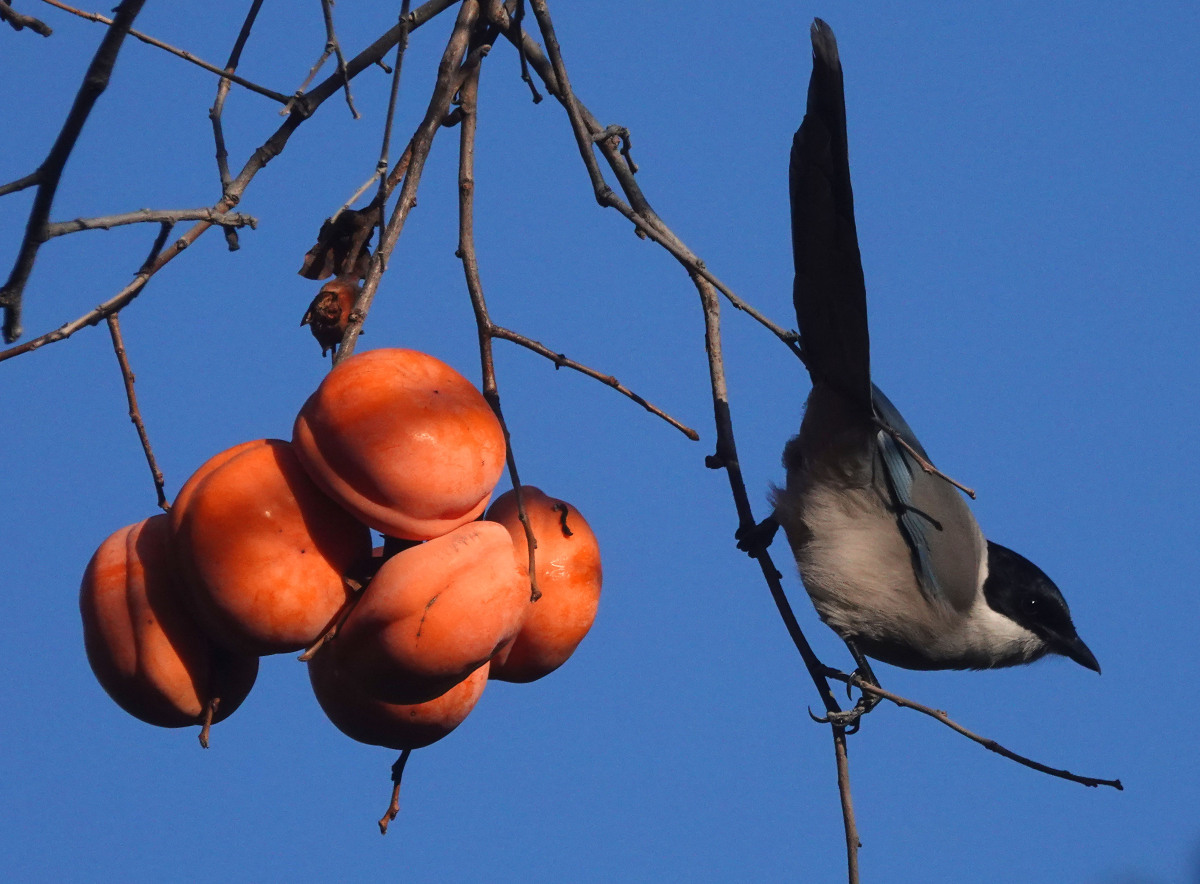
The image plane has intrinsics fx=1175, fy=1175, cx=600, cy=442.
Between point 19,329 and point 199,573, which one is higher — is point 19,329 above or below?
above

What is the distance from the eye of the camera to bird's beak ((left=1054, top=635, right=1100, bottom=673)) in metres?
3.19

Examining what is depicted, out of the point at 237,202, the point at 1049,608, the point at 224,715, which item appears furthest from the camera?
the point at 1049,608

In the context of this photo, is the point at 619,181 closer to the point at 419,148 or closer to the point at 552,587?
the point at 419,148

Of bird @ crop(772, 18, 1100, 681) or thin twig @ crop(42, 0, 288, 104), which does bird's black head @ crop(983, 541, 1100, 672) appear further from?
thin twig @ crop(42, 0, 288, 104)

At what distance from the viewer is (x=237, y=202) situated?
1.60 m

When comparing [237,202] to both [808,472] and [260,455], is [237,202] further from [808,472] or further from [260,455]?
[808,472]

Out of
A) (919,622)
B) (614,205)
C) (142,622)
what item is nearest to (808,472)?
(919,622)

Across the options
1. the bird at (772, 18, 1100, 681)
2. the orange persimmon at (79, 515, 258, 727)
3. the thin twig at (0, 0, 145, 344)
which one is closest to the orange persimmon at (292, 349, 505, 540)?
the orange persimmon at (79, 515, 258, 727)

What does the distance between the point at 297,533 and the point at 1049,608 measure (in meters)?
2.46

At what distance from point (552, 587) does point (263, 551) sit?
0.37m

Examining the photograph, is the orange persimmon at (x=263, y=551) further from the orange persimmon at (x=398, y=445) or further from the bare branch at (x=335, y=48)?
the bare branch at (x=335, y=48)

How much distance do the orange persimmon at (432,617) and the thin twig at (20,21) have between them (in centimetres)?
89

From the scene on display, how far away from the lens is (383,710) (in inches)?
53.6

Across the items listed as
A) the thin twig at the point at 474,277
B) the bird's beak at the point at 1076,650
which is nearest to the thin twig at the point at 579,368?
the thin twig at the point at 474,277
